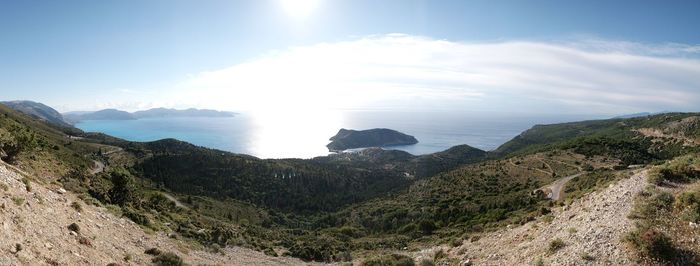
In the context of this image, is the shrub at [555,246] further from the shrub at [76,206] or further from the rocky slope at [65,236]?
the shrub at [76,206]

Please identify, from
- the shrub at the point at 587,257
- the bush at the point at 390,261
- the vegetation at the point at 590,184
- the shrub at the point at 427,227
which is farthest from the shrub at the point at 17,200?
the shrub at the point at 427,227

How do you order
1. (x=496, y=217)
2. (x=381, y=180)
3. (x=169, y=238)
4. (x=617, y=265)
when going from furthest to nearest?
(x=381, y=180)
(x=496, y=217)
(x=169, y=238)
(x=617, y=265)

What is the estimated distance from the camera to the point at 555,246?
13.8 metres

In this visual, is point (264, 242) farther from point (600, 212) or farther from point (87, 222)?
point (600, 212)

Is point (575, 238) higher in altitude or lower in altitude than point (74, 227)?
higher

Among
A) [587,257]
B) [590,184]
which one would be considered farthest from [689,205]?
[590,184]

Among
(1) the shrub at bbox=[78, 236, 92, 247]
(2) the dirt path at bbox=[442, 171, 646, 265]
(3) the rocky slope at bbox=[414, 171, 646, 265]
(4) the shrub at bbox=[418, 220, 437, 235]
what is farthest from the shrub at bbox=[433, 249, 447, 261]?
(1) the shrub at bbox=[78, 236, 92, 247]

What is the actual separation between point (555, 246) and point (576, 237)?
82 centimetres

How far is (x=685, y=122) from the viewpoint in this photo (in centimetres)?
9038

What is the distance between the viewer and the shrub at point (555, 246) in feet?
44.7

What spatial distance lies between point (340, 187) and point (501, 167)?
52735 millimetres

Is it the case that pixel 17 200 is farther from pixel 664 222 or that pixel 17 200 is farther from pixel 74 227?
pixel 664 222

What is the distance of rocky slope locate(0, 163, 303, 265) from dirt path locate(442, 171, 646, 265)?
14870mm

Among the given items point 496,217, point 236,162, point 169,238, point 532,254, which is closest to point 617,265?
point 532,254
